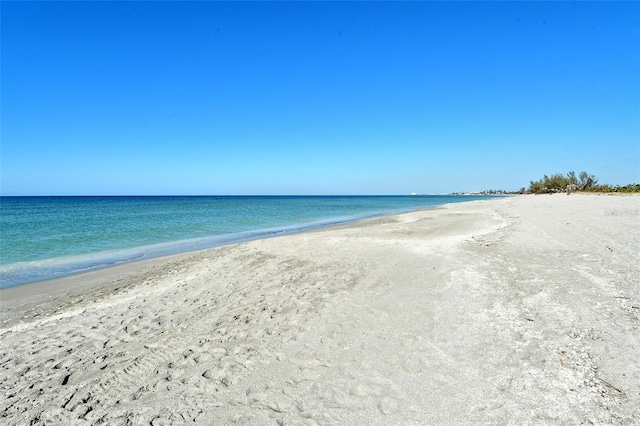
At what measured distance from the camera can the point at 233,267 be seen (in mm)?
10742

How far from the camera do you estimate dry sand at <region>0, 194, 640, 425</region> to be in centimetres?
354

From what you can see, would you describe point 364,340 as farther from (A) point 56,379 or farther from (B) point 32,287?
(B) point 32,287

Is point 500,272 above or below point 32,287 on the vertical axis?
above

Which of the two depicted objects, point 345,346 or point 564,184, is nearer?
point 345,346

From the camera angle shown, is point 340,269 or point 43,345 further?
point 340,269

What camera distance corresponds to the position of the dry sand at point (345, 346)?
139 inches

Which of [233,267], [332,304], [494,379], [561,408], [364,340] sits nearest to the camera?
[561,408]

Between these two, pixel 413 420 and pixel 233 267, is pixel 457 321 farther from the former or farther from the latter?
pixel 233 267

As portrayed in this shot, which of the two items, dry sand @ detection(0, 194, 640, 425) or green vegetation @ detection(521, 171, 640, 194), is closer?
dry sand @ detection(0, 194, 640, 425)

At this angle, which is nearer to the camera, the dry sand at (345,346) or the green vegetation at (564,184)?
the dry sand at (345,346)

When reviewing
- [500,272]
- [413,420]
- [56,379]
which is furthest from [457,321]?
[56,379]

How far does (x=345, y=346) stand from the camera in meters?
4.91

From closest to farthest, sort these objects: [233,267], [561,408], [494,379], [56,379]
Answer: [561,408]
[494,379]
[56,379]
[233,267]

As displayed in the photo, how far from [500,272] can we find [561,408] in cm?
511
